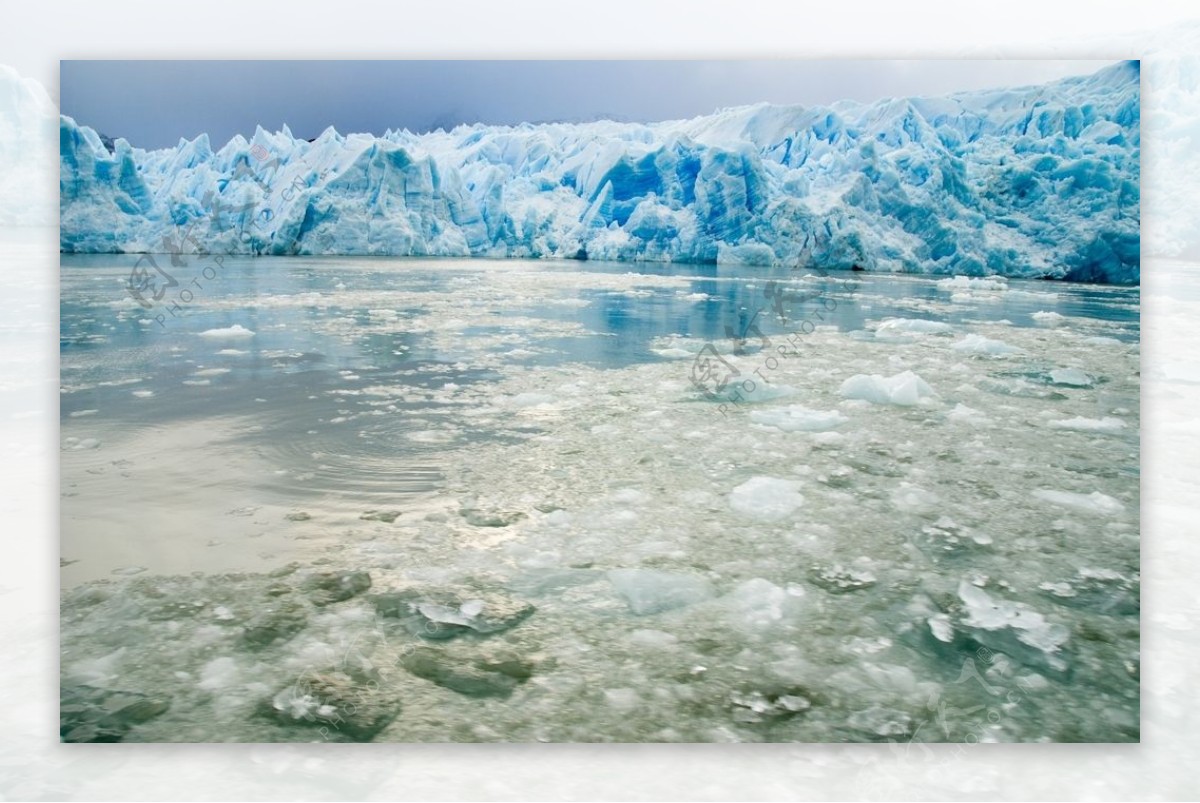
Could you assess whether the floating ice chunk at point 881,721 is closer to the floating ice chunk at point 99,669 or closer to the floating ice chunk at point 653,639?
the floating ice chunk at point 653,639

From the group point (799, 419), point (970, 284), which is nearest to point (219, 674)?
point (799, 419)

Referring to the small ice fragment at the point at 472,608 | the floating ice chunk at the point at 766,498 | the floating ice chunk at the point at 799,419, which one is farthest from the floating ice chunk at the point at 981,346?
the small ice fragment at the point at 472,608

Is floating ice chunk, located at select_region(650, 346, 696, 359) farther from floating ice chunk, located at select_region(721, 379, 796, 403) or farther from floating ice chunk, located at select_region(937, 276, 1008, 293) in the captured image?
floating ice chunk, located at select_region(937, 276, 1008, 293)

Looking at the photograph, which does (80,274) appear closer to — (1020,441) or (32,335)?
(32,335)

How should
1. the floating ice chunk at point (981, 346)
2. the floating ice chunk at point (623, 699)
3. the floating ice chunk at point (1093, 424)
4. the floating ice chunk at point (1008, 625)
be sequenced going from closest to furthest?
1. the floating ice chunk at point (623, 699)
2. the floating ice chunk at point (1008, 625)
3. the floating ice chunk at point (1093, 424)
4. the floating ice chunk at point (981, 346)

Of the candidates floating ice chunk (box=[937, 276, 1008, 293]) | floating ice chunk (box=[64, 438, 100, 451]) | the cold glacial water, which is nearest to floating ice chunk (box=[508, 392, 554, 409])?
the cold glacial water

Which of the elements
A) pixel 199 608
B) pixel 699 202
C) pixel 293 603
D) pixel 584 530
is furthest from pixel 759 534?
pixel 199 608
